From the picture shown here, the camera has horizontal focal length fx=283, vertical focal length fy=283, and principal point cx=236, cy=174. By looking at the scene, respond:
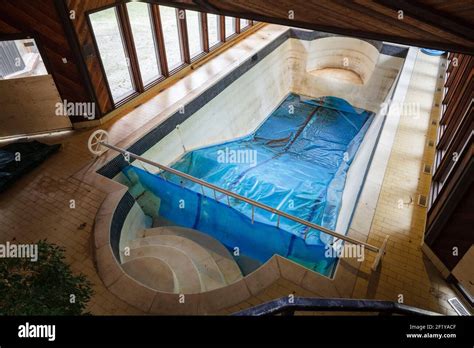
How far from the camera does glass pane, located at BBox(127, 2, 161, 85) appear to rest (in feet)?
26.8

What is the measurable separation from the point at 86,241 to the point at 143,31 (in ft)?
25.0

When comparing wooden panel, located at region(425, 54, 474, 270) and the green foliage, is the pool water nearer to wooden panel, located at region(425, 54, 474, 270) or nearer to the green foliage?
wooden panel, located at region(425, 54, 474, 270)

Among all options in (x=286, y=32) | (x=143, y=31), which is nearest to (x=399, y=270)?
(x=143, y=31)

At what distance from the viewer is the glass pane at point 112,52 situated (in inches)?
278

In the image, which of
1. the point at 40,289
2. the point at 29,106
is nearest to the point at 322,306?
the point at 40,289

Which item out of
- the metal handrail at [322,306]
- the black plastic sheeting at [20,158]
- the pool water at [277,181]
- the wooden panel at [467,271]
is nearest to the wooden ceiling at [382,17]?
the wooden panel at [467,271]

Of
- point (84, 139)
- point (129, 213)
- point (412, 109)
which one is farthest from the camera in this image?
point (412, 109)

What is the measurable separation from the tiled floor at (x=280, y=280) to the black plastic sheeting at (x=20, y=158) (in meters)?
0.14

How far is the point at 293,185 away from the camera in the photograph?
756cm

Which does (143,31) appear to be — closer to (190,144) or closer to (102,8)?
(102,8)

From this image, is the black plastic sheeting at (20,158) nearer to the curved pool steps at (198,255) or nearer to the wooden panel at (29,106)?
the wooden panel at (29,106)

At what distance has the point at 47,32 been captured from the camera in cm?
608

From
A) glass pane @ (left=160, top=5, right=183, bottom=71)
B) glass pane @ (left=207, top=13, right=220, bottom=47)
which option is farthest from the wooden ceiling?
glass pane @ (left=207, top=13, right=220, bottom=47)

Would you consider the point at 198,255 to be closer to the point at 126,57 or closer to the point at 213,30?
the point at 126,57
